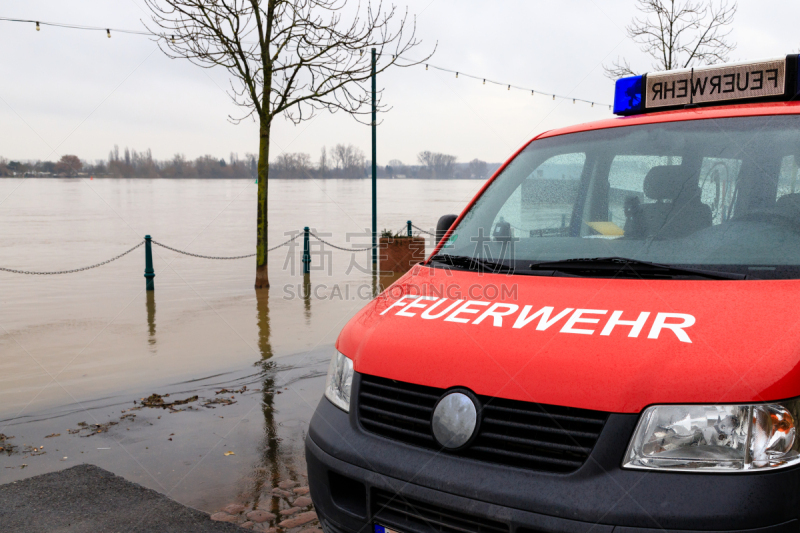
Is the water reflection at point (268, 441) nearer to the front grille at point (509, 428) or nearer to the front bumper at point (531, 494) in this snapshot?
the front bumper at point (531, 494)

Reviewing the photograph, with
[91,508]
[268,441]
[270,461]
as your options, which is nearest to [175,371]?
[268,441]

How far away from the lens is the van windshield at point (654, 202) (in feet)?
8.62

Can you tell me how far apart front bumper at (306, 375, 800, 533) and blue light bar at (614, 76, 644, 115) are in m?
2.48

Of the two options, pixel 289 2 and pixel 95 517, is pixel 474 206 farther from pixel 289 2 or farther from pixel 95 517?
pixel 289 2

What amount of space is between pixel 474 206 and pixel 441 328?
1.27 m

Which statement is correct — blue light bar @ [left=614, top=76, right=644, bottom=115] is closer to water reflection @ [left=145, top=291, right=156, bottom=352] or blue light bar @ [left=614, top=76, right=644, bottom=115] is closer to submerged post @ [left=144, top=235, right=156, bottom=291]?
water reflection @ [left=145, top=291, right=156, bottom=352]

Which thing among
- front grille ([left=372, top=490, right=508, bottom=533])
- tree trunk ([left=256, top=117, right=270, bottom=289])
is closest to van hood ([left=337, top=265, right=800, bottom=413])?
front grille ([left=372, top=490, right=508, bottom=533])

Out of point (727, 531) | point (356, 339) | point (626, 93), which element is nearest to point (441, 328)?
point (356, 339)

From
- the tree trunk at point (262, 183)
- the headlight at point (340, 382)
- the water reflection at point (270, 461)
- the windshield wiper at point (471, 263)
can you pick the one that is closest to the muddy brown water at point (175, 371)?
the water reflection at point (270, 461)

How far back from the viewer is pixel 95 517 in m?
3.59

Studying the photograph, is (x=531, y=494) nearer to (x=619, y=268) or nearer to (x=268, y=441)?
(x=619, y=268)

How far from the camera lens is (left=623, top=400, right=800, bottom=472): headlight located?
1.87 metres

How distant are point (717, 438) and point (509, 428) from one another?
616 mm

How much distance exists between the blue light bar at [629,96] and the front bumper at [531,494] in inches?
97.5
